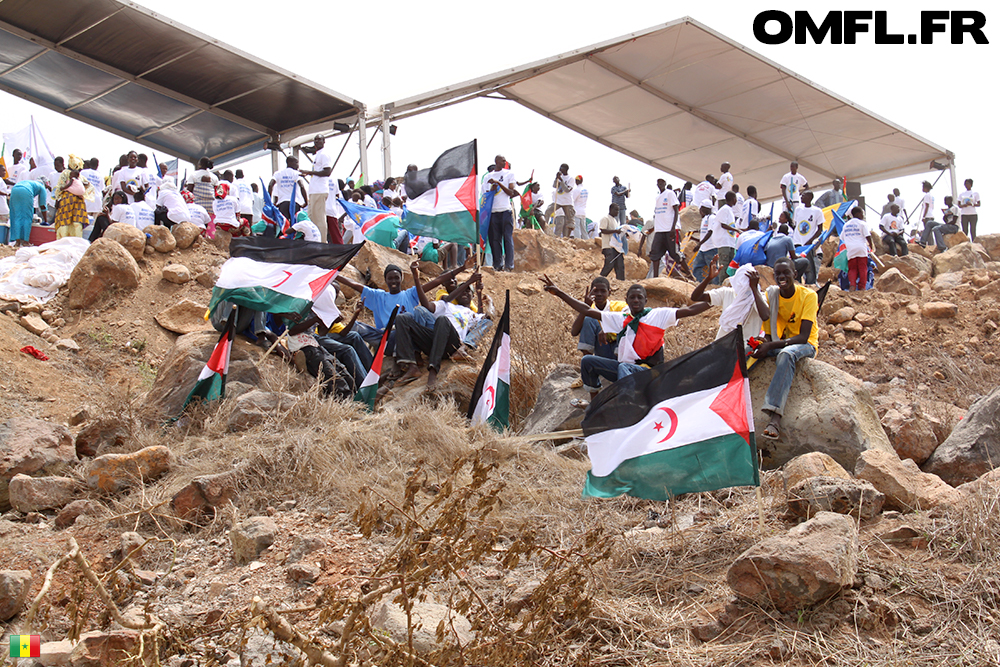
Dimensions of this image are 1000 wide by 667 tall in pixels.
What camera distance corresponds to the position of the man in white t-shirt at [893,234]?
1777 cm

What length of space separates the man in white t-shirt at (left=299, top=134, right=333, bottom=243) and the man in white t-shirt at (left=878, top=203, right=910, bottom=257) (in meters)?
11.5

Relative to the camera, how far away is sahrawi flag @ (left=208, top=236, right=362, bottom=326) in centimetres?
884

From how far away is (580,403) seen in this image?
794 cm

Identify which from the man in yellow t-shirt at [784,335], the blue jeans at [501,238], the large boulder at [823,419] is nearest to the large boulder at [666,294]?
the blue jeans at [501,238]

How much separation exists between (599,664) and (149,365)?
28.3 ft

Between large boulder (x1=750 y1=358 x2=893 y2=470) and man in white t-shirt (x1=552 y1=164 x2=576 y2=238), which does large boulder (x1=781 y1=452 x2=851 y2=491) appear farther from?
man in white t-shirt (x1=552 y1=164 x2=576 y2=238)

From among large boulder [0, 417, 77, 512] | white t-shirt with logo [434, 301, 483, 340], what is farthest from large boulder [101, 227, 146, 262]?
white t-shirt with logo [434, 301, 483, 340]

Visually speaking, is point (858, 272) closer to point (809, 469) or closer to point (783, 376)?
point (783, 376)

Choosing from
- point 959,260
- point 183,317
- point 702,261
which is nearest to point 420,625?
point 183,317

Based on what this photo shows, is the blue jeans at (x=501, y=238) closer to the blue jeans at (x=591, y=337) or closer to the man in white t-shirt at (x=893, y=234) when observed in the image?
the blue jeans at (x=591, y=337)

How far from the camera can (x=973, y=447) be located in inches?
263

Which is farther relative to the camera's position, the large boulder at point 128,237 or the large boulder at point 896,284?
the large boulder at point 896,284

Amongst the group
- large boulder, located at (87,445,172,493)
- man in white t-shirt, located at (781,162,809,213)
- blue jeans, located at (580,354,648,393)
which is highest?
man in white t-shirt, located at (781,162,809,213)

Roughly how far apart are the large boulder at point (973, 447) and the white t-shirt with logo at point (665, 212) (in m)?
7.59
